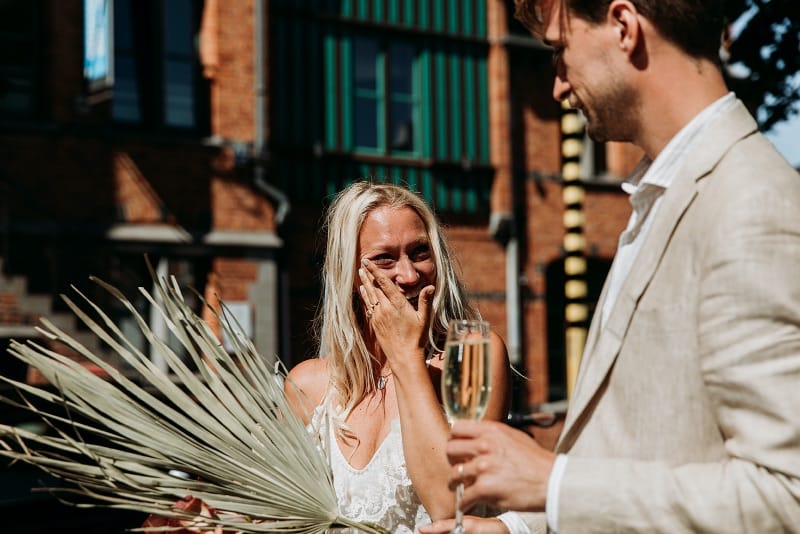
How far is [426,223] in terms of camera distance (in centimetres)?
290

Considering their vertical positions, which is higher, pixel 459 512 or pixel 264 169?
pixel 264 169

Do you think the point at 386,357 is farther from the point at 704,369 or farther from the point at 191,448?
the point at 704,369

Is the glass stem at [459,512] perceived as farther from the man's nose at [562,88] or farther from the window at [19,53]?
the window at [19,53]

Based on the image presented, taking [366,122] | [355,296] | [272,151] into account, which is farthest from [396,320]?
[366,122]

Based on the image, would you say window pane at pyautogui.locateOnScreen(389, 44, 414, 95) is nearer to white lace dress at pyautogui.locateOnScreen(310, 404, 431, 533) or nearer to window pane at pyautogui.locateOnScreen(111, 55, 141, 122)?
window pane at pyautogui.locateOnScreen(111, 55, 141, 122)

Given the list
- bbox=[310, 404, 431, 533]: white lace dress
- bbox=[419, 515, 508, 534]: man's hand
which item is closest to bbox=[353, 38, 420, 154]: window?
bbox=[310, 404, 431, 533]: white lace dress

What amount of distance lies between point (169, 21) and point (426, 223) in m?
10.5

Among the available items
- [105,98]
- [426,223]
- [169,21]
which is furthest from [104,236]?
[426,223]

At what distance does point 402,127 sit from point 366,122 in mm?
560

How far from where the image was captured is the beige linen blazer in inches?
52.3

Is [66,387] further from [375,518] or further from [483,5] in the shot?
[483,5]

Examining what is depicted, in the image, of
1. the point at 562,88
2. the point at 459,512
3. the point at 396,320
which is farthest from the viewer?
the point at 396,320

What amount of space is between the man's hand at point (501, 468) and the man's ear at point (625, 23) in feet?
1.92

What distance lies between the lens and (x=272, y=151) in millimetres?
13188
